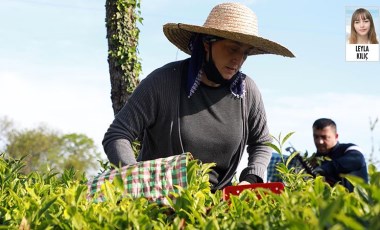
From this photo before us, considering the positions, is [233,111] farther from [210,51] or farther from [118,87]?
[118,87]

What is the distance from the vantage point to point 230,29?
15.1ft

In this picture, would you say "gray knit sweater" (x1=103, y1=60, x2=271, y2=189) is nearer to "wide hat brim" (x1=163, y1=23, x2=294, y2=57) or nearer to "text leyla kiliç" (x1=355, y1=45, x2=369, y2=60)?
"wide hat brim" (x1=163, y1=23, x2=294, y2=57)

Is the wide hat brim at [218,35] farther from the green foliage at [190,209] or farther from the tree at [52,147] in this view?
the tree at [52,147]

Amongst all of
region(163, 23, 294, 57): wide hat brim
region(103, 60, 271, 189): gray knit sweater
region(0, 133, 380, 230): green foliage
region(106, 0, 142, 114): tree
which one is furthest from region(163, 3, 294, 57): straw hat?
region(106, 0, 142, 114): tree

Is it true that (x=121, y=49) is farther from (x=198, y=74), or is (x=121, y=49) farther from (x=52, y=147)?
(x=52, y=147)

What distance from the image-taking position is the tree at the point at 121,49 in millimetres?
9055

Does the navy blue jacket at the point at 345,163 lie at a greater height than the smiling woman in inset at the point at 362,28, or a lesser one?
lesser

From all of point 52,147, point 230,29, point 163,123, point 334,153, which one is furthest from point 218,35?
point 52,147

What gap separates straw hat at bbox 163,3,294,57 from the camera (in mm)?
4516

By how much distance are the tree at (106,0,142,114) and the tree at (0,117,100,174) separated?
157 feet

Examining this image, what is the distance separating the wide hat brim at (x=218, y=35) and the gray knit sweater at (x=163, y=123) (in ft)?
0.77

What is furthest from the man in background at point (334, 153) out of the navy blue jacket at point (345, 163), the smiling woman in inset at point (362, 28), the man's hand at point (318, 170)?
the smiling woman in inset at point (362, 28)

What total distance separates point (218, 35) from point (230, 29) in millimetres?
165

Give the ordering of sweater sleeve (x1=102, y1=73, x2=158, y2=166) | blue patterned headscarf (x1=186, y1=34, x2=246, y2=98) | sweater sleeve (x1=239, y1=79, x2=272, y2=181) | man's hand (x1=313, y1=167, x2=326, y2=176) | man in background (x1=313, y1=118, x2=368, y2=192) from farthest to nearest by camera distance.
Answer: man in background (x1=313, y1=118, x2=368, y2=192), man's hand (x1=313, y1=167, x2=326, y2=176), sweater sleeve (x1=239, y1=79, x2=272, y2=181), blue patterned headscarf (x1=186, y1=34, x2=246, y2=98), sweater sleeve (x1=102, y1=73, x2=158, y2=166)
